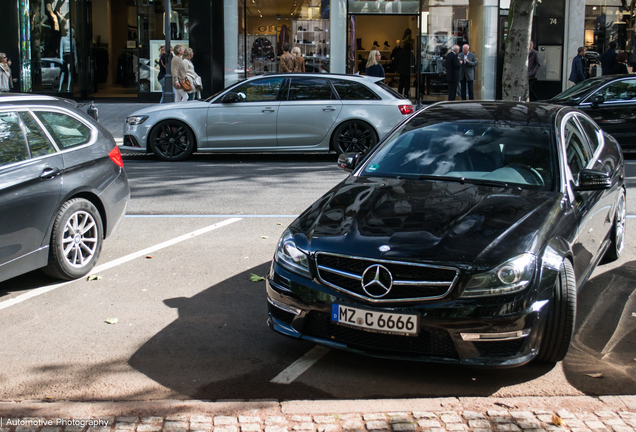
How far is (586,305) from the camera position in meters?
5.23

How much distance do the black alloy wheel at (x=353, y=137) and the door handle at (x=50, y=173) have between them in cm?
770

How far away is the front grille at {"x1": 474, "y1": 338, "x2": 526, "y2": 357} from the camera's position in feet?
12.4

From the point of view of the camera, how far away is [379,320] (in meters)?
3.81

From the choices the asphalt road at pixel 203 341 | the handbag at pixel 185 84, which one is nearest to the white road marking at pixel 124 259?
the asphalt road at pixel 203 341

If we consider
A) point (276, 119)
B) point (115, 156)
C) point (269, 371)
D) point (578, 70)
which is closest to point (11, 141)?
Answer: point (115, 156)

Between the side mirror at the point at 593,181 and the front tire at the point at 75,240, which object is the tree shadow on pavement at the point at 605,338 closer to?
the side mirror at the point at 593,181

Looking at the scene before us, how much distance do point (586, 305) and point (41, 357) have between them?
3.78 metres

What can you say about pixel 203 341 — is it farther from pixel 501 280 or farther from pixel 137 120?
pixel 137 120

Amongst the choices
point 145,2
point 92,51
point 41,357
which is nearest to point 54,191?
point 41,357

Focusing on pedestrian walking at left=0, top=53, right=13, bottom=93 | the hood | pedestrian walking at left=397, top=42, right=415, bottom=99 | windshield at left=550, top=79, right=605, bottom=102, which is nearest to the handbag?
pedestrian walking at left=0, top=53, right=13, bottom=93

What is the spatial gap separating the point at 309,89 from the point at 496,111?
754 cm

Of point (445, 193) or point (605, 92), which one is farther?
point (605, 92)

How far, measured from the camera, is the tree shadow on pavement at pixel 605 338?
4.03 m

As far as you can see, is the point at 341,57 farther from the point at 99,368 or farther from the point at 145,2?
the point at 99,368
